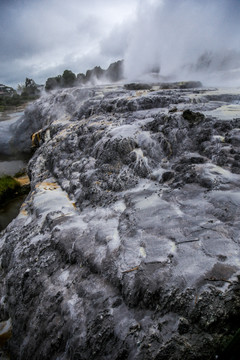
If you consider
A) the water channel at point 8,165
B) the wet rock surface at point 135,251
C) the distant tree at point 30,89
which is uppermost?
the distant tree at point 30,89

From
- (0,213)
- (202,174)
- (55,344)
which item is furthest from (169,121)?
(0,213)

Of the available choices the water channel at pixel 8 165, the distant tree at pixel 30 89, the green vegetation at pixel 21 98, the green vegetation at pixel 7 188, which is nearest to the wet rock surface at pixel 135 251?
the water channel at pixel 8 165

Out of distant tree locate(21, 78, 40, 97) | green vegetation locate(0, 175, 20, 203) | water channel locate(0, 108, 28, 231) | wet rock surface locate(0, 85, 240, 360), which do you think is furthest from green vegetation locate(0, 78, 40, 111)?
wet rock surface locate(0, 85, 240, 360)

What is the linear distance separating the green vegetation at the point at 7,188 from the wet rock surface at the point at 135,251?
5.55 metres

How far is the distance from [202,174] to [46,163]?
Answer: 6507 millimetres

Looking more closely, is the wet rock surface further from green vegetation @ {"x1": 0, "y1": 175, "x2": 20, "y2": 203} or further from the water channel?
green vegetation @ {"x1": 0, "y1": 175, "x2": 20, "y2": 203}

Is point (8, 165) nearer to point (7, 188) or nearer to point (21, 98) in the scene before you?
point (7, 188)

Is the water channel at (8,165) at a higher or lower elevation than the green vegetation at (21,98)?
lower

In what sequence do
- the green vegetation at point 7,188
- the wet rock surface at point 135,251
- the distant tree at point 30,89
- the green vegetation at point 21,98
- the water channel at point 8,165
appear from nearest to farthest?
the wet rock surface at point 135,251, the water channel at point 8,165, the green vegetation at point 7,188, the green vegetation at point 21,98, the distant tree at point 30,89

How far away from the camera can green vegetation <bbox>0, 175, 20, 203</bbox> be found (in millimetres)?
11252

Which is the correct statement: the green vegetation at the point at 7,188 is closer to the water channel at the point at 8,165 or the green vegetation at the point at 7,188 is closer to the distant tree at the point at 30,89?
the water channel at the point at 8,165

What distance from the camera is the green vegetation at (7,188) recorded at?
11.3 meters

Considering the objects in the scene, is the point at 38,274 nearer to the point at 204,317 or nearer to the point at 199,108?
the point at 204,317

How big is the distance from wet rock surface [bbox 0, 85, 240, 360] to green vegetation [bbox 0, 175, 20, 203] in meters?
5.55
